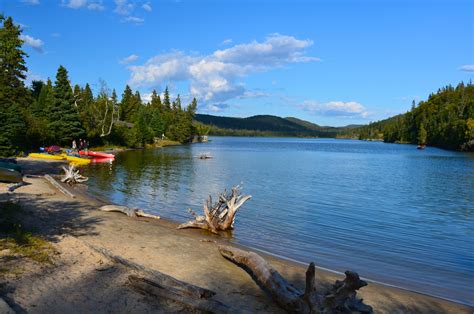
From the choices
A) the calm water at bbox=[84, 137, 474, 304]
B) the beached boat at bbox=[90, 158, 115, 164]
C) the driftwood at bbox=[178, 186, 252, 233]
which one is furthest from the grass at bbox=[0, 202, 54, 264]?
the beached boat at bbox=[90, 158, 115, 164]

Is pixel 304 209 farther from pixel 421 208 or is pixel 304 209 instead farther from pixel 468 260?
pixel 468 260

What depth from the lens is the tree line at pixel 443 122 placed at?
381ft

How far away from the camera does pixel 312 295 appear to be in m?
7.28

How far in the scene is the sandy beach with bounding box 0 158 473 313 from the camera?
7.63 meters

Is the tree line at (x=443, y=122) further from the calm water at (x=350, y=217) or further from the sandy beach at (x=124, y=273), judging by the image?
the sandy beach at (x=124, y=273)

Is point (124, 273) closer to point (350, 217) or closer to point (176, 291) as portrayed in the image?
point (176, 291)

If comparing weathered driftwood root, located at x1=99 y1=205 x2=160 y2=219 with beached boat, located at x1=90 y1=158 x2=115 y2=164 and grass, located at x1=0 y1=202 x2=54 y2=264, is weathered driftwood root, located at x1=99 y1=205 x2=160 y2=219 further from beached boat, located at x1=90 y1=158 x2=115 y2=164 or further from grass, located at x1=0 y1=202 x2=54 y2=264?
beached boat, located at x1=90 y1=158 x2=115 y2=164

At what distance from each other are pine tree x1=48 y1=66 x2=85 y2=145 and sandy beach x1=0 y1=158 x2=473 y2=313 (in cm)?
4269

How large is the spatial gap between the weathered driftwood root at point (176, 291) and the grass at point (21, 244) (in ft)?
8.51

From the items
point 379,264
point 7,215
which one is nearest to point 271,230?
point 379,264

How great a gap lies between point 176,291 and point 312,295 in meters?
2.63

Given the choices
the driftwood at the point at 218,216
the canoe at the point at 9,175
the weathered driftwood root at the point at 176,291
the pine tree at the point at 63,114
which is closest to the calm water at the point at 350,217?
the driftwood at the point at 218,216

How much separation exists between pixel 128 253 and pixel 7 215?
5173 millimetres

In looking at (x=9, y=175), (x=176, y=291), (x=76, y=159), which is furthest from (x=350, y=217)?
(x=76, y=159)
